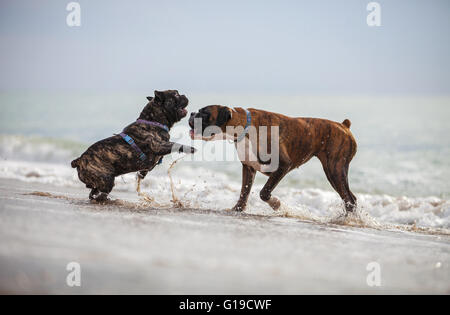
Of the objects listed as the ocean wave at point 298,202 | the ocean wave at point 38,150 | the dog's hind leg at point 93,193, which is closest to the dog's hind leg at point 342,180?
the ocean wave at point 298,202

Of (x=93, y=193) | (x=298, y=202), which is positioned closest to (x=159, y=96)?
(x=93, y=193)

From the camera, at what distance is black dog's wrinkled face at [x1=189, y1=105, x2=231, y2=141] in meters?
4.84

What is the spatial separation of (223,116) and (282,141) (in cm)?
67

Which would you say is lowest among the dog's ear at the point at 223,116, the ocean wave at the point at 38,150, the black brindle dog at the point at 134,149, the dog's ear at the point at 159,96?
the ocean wave at the point at 38,150

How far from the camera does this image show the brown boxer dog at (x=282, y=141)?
4.85 metres

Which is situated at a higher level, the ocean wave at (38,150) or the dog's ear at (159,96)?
the dog's ear at (159,96)

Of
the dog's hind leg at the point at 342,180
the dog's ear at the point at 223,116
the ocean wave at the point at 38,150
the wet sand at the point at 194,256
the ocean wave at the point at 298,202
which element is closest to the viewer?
the wet sand at the point at 194,256

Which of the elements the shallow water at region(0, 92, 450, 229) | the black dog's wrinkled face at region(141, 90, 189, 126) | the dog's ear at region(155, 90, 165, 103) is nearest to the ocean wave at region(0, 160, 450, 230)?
the shallow water at region(0, 92, 450, 229)

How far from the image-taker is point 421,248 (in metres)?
3.73

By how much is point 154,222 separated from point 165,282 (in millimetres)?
1548

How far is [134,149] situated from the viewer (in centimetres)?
470

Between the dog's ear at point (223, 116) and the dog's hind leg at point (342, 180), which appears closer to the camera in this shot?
the dog's ear at point (223, 116)

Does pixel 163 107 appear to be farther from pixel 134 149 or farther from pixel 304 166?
pixel 304 166

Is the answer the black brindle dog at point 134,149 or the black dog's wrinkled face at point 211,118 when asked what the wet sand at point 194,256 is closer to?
the black brindle dog at point 134,149
